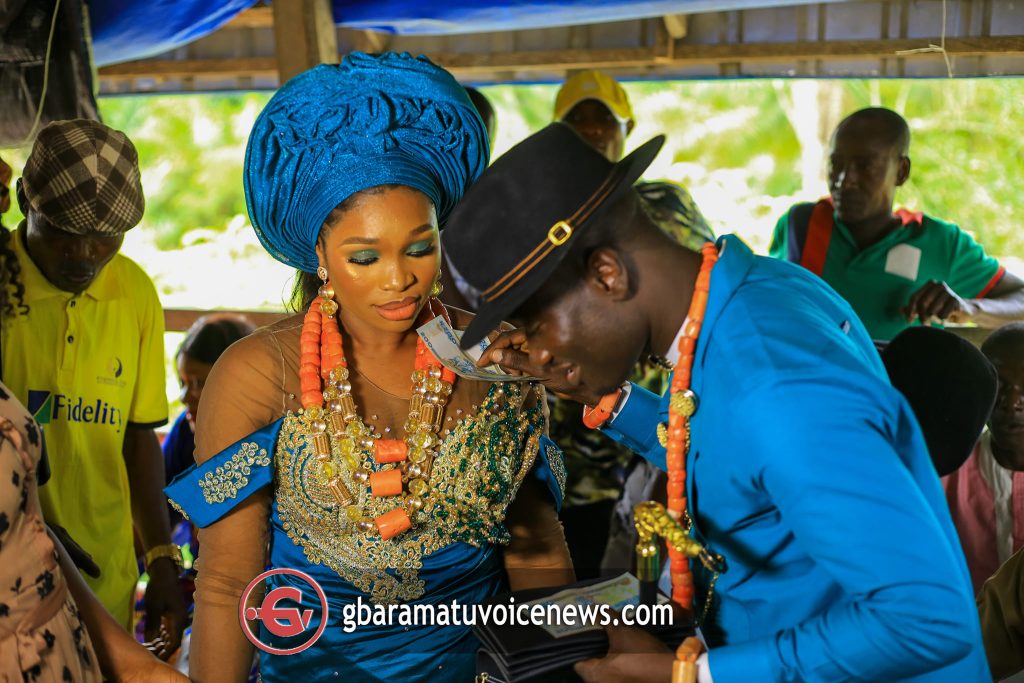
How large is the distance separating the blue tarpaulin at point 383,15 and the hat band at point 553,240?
9.42ft

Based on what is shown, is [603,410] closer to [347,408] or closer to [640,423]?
[640,423]

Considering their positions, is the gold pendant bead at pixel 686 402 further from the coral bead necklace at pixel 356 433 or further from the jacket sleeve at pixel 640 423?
the coral bead necklace at pixel 356 433

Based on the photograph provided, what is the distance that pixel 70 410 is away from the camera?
303cm

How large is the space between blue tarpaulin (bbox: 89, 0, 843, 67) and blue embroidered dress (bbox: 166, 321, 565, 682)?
2590mm

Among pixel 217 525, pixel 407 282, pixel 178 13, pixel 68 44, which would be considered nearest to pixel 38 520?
pixel 217 525

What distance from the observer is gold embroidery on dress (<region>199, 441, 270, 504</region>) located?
212 centimetres

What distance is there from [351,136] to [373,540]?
0.90m

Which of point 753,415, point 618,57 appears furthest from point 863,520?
point 618,57

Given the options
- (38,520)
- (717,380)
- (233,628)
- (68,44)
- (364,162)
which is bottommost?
→ (233,628)

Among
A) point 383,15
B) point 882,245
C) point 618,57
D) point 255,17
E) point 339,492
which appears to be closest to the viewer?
point 339,492

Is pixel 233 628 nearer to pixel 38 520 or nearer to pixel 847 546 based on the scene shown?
pixel 38 520

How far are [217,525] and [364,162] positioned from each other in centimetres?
86

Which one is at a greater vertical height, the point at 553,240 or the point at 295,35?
the point at 295,35

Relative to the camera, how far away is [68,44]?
3.54 meters
